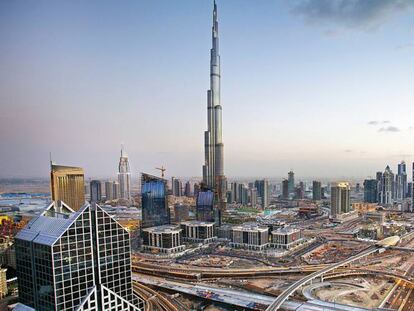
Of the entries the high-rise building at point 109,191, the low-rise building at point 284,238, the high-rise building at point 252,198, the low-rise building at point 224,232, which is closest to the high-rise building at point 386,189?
the high-rise building at point 252,198

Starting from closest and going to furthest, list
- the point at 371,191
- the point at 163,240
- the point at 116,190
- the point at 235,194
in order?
1. the point at 163,240
2. the point at 116,190
3. the point at 371,191
4. the point at 235,194

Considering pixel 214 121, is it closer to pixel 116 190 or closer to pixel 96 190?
pixel 116 190

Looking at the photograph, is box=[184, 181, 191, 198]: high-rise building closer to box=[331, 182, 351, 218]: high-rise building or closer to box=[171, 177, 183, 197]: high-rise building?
box=[171, 177, 183, 197]: high-rise building

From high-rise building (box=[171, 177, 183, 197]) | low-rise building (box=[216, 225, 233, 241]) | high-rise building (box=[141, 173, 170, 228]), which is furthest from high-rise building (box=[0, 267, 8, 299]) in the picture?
high-rise building (box=[171, 177, 183, 197])

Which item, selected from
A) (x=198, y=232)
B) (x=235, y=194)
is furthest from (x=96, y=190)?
(x=235, y=194)

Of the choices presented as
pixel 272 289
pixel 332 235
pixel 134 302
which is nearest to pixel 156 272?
pixel 272 289
